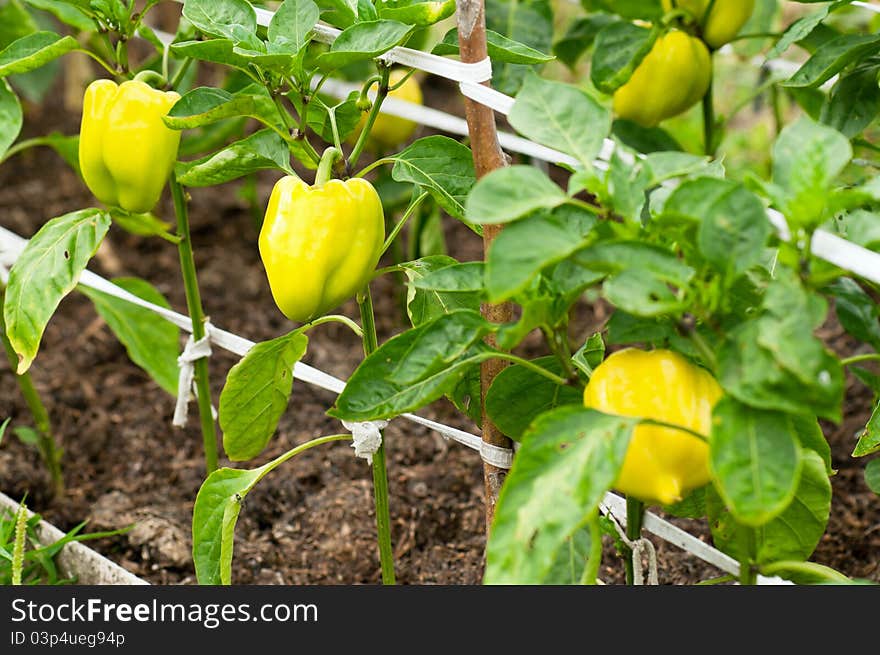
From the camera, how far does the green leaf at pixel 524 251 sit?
26.2 inches

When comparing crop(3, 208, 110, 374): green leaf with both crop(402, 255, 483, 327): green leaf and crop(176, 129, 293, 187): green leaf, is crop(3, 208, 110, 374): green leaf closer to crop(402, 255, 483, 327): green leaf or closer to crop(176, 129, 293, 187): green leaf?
crop(176, 129, 293, 187): green leaf

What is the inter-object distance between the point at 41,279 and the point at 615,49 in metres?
0.76

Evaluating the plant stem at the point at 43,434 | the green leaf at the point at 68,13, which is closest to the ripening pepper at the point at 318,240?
the green leaf at the point at 68,13

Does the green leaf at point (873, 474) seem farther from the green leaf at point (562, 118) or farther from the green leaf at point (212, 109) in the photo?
the green leaf at point (212, 109)

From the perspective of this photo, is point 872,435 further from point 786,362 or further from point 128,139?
point 128,139

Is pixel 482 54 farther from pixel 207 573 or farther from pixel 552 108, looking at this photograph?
pixel 207 573

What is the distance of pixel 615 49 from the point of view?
135 centimetres

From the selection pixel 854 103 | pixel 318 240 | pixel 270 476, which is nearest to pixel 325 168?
pixel 318 240

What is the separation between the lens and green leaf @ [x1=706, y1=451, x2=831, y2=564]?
88cm

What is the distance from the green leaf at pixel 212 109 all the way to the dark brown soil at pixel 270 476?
66 centimetres

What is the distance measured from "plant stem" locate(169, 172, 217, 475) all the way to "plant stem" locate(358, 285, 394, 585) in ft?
0.77
